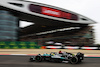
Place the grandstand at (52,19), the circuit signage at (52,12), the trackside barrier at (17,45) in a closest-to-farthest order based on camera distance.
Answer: the trackside barrier at (17,45), the grandstand at (52,19), the circuit signage at (52,12)

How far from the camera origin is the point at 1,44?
62.9 feet

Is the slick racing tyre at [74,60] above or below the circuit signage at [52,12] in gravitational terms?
below

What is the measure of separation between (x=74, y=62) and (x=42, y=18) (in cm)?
2234

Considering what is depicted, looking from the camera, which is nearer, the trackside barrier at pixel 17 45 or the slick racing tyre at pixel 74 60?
the slick racing tyre at pixel 74 60

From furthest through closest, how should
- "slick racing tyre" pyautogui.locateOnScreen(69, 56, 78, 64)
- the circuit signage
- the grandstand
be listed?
the circuit signage → the grandstand → "slick racing tyre" pyautogui.locateOnScreen(69, 56, 78, 64)

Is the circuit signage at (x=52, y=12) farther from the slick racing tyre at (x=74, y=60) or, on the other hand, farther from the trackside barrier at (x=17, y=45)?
the slick racing tyre at (x=74, y=60)

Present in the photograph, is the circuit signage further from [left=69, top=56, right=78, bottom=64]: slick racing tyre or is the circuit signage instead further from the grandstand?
[left=69, top=56, right=78, bottom=64]: slick racing tyre

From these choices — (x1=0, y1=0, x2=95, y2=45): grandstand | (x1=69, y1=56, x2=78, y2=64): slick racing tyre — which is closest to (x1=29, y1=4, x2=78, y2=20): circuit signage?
(x1=0, y1=0, x2=95, y2=45): grandstand

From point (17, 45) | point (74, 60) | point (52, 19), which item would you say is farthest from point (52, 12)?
point (74, 60)

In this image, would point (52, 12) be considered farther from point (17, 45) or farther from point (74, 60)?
point (74, 60)

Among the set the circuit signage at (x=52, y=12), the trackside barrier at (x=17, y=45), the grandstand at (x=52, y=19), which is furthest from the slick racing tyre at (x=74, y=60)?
the circuit signage at (x=52, y=12)

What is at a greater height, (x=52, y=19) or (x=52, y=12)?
(x=52, y=12)

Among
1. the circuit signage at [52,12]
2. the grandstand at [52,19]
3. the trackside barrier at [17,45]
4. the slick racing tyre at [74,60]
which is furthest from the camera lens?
the circuit signage at [52,12]

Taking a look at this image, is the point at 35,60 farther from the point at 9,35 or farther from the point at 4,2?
the point at 4,2
